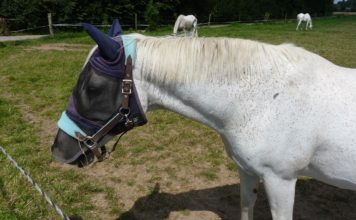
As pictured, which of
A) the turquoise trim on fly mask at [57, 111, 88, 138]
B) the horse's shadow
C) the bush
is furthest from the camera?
the bush

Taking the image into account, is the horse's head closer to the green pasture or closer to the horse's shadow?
the green pasture

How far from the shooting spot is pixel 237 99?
7.16 feet

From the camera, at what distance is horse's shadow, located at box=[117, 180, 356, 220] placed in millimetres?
3436

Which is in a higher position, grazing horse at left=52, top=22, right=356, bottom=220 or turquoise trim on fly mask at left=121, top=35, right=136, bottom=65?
turquoise trim on fly mask at left=121, top=35, right=136, bottom=65

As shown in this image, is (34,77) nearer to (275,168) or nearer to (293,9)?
(275,168)

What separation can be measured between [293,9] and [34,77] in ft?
137

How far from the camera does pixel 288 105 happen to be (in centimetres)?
213

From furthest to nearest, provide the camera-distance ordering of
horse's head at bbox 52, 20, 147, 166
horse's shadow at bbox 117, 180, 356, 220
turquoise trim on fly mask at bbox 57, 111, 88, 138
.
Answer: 1. horse's shadow at bbox 117, 180, 356, 220
2. turquoise trim on fly mask at bbox 57, 111, 88, 138
3. horse's head at bbox 52, 20, 147, 166

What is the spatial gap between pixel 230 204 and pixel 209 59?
1.97m

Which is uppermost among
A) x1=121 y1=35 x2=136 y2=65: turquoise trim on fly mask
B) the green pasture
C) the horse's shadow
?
x1=121 y1=35 x2=136 y2=65: turquoise trim on fly mask

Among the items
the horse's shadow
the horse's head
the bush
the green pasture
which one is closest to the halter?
the horse's head

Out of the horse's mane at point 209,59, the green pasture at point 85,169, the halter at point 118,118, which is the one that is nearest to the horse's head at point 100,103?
the halter at point 118,118

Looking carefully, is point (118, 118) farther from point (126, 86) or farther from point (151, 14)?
point (151, 14)

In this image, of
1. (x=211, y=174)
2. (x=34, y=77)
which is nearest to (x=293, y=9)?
(x=34, y=77)
